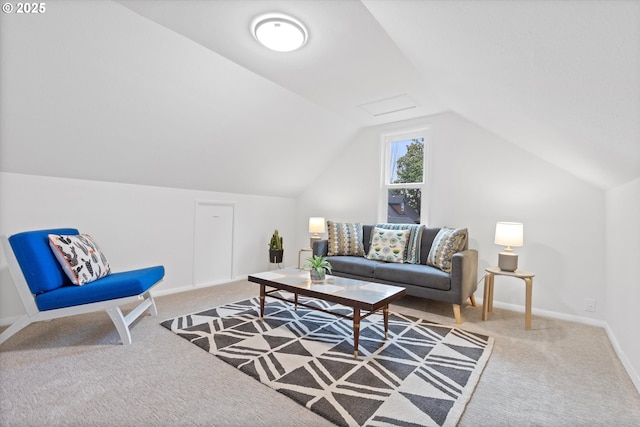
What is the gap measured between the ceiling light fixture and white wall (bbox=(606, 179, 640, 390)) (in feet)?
8.06

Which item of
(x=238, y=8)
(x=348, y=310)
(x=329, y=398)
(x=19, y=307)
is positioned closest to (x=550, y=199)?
(x=348, y=310)

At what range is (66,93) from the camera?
2225mm

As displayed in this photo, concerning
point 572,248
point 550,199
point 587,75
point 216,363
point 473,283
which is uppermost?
point 587,75

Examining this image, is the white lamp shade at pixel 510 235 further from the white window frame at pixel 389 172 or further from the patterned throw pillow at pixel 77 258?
the patterned throw pillow at pixel 77 258

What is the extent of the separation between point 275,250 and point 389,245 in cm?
187

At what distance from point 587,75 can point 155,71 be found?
2.76 metres

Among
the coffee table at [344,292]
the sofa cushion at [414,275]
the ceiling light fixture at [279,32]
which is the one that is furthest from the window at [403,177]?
the ceiling light fixture at [279,32]

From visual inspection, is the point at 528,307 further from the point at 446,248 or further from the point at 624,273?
the point at 446,248

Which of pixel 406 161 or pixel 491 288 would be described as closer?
pixel 491 288

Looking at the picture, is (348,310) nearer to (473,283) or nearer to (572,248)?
(473,283)

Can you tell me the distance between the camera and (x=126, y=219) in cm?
322

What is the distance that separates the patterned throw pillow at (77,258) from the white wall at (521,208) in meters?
3.32

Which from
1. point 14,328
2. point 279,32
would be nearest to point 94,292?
point 14,328

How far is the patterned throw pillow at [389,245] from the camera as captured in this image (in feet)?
11.6
